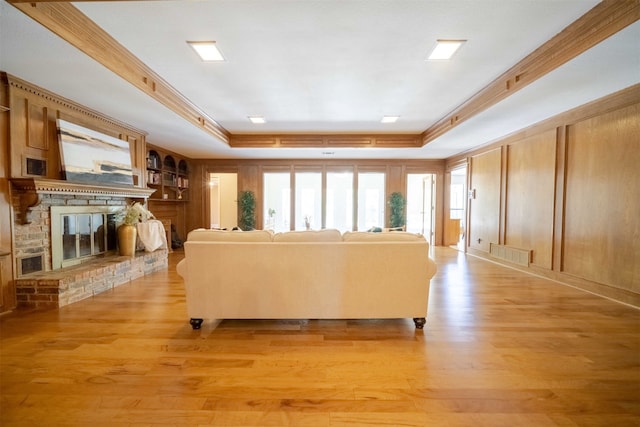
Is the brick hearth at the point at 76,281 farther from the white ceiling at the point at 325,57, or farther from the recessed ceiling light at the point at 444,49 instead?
the recessed ceiling light at the point at 444,49

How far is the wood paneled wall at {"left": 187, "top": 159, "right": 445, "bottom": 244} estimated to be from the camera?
7.98m

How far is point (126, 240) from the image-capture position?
14.4 ft

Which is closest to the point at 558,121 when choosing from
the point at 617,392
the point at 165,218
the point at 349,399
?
the point at 617,392

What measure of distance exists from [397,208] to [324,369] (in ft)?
21.0

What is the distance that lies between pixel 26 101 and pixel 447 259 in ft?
23.7

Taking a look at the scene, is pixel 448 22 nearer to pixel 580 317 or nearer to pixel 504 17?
pixel 504 17

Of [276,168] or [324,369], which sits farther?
[276,168]

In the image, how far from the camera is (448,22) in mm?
2322

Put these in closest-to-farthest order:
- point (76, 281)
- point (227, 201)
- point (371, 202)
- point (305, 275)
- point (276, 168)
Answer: point (305, 275) < point (76, 281) < point (276, 168) < point (371, 202) < point (227, 201)

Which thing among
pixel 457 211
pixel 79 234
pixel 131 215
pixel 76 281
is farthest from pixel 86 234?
pixel 457 211

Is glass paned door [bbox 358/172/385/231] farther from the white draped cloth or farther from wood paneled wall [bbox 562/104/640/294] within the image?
the white draped cloth

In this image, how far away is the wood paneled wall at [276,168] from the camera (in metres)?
7.98

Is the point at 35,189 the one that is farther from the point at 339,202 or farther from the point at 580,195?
the point at 339,202

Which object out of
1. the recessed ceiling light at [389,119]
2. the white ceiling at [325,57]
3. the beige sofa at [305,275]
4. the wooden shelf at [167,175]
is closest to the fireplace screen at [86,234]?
the white ceiling at [325,57]
